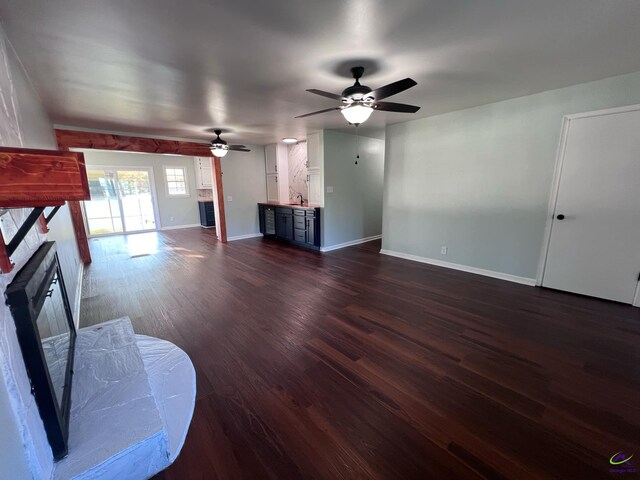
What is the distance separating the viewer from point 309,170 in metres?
5.60

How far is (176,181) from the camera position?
8.45 metres

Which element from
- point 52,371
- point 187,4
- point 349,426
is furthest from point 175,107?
point 349,426

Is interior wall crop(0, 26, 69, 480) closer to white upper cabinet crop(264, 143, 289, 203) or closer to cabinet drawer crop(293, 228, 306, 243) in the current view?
cabinet drawer crop(293, 228, 306, 243)

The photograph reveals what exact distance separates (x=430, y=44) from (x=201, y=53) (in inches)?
70.8

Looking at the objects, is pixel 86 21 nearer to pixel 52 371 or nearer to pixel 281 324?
pixel 52 371

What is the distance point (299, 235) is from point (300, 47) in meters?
4.18

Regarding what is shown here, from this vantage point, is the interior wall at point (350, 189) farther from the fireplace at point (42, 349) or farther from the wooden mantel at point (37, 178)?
the wooden mantel at point (37, 178)

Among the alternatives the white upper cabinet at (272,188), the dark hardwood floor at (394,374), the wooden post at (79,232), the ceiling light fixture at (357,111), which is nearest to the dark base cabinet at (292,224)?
the white upper cabinet at (272,188)

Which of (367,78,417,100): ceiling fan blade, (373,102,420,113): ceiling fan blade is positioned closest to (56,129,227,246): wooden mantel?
(373,102,420,113): ceiling fan blade

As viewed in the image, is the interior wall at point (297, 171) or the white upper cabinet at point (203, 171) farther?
the white upper cabinet at point (203, 171)

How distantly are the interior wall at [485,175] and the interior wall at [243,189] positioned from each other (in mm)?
3669

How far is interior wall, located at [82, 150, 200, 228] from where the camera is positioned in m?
7.30

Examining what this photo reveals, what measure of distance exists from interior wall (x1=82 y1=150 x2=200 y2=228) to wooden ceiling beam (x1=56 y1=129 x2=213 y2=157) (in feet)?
10.2

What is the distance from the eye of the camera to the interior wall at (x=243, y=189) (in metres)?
6.65
